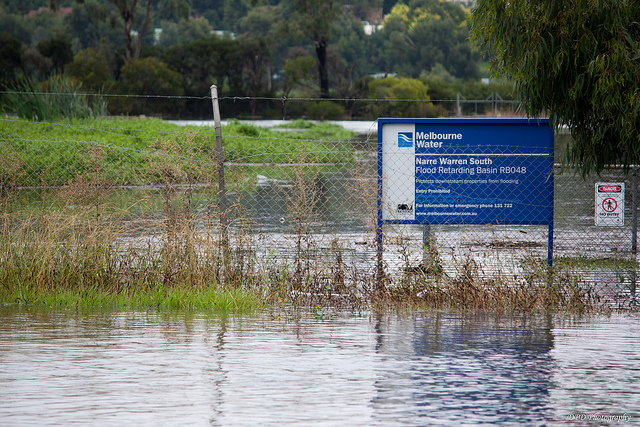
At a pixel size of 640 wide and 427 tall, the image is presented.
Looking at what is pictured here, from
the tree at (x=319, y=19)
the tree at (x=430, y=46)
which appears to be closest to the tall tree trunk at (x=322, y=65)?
the tree at (x=319, y=19)

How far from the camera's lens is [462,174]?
9281mm

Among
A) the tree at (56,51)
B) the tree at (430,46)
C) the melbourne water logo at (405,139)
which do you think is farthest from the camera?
the tree at (430,46)

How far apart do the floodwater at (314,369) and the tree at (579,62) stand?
2065 mm

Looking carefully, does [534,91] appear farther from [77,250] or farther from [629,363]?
[77,250]

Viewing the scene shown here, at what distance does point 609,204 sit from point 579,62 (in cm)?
411

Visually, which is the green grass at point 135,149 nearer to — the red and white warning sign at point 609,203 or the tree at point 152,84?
the red and white warning sign at point 609,203

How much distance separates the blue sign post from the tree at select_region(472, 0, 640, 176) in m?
0.48

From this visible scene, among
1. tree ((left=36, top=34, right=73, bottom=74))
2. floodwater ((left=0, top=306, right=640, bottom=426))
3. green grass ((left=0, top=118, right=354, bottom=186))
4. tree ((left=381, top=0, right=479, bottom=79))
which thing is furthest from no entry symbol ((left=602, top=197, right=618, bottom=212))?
tree ((left=381, top=0, right=479, bottom=79))

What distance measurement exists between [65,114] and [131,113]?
76.3 feet

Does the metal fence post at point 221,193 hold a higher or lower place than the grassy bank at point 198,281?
higher

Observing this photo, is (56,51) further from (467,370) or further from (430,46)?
(467,370)

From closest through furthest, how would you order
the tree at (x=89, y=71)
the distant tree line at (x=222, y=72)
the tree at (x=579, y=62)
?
1. the tree at (x=579, y=62)
2. the tree at (x=89, y=71)
3. the distant tree line at (x=222, y=72)

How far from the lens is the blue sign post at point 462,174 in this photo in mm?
9266

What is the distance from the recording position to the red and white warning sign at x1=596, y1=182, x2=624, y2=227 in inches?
469
